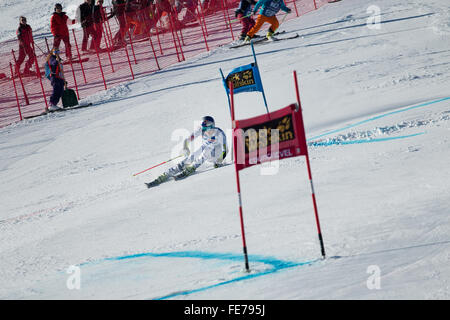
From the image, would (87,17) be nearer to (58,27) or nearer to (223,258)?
(58,27)

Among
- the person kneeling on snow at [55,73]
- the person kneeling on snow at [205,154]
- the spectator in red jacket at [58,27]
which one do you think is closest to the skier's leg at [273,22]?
the person kneeling on snow at [55,73]

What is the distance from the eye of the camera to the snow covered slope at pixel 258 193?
476cm

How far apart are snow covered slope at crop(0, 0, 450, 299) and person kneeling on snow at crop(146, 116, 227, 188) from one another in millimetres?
207

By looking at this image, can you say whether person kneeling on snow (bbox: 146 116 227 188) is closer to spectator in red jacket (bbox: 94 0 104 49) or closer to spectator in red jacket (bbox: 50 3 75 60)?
spectator in red jacket (bbox: 50 3 75 60)

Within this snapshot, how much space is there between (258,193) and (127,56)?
1175 cm

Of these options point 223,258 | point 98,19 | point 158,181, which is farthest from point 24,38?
point 223,258

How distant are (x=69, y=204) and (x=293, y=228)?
4.20m

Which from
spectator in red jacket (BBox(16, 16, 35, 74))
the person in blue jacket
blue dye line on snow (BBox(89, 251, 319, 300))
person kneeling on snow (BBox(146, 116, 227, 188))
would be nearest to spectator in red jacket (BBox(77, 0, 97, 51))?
spectator in red jacket (BBox(16, 16, 35, 74))

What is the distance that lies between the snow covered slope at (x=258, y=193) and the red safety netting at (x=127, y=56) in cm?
180

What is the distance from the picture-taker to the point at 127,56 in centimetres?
1784

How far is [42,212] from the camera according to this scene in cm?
850

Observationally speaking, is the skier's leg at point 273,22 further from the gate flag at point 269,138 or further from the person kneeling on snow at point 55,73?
the gate flag at point 269,138

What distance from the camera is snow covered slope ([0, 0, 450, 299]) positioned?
187 inches
